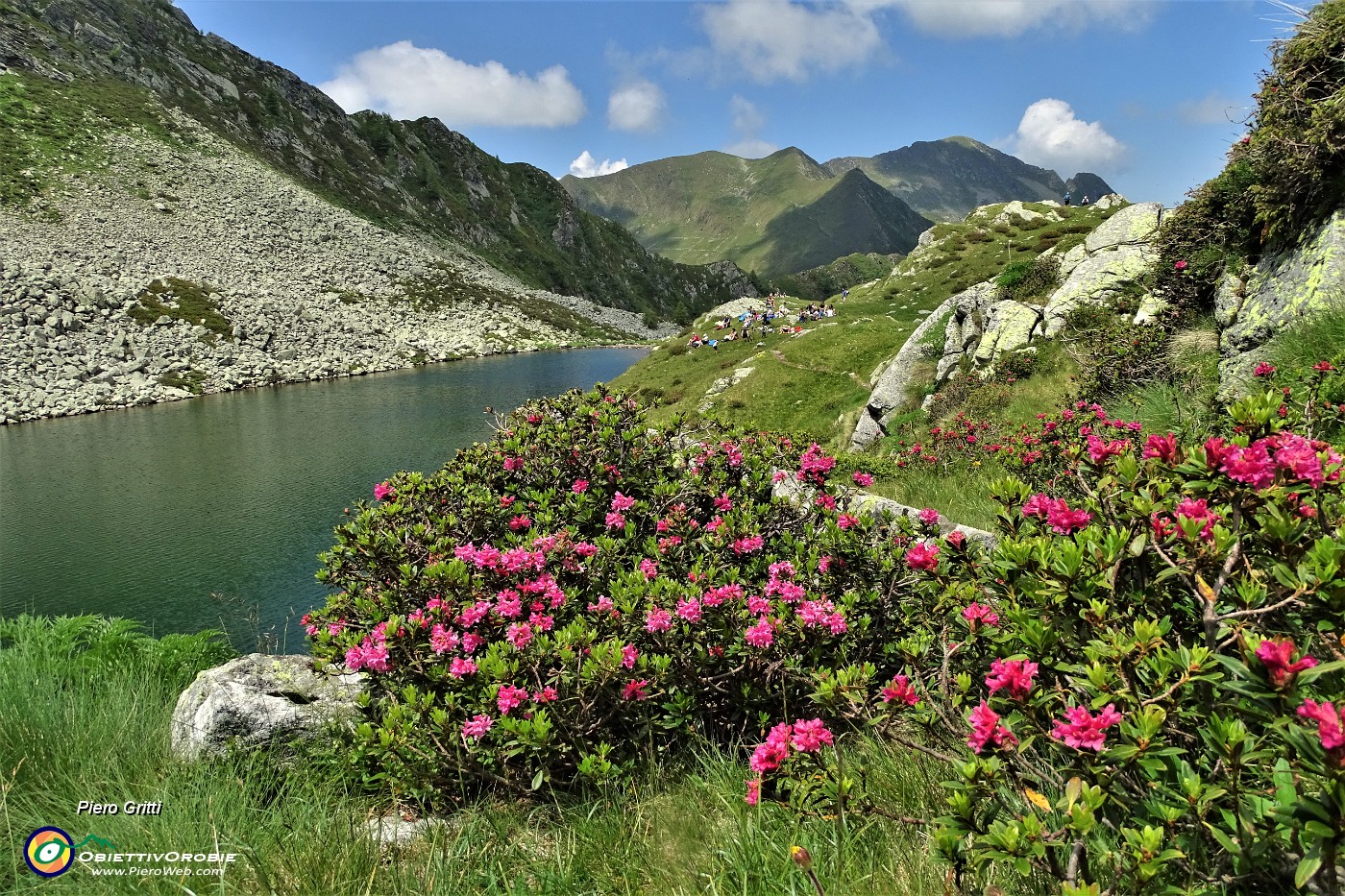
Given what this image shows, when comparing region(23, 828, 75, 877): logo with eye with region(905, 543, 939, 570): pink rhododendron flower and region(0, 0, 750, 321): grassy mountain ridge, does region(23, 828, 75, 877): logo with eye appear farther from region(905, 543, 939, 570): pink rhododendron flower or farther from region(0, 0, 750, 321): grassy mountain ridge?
region(0, 0, 750, 321): grassy mountain ridge

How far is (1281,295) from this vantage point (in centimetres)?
960

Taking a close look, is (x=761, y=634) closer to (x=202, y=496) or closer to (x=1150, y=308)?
(x=1150, y=308)

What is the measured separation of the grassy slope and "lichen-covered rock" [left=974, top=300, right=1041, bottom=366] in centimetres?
299

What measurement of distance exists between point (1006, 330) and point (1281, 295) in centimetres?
1017

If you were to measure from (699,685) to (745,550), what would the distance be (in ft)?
4.79

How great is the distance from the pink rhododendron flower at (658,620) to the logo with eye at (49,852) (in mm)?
4011

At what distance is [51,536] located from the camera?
25688mm

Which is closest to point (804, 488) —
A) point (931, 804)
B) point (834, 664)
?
point (834, 664)

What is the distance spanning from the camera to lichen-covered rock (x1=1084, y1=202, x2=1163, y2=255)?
59.9ft

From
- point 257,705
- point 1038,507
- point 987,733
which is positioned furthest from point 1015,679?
point 257,705

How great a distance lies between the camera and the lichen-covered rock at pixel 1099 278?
1723 cm

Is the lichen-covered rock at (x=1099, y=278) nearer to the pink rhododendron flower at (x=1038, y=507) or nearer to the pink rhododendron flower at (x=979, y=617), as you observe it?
the pink rhododendron flower at (x=1038, y=507)

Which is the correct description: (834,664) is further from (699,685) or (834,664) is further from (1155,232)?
(1155,232)

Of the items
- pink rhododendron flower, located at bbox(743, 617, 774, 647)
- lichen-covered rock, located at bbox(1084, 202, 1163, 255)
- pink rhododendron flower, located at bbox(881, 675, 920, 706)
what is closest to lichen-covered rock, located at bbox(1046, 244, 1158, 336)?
lichen-covered rock, located at bbox(1084, 202, 1163, 255)
